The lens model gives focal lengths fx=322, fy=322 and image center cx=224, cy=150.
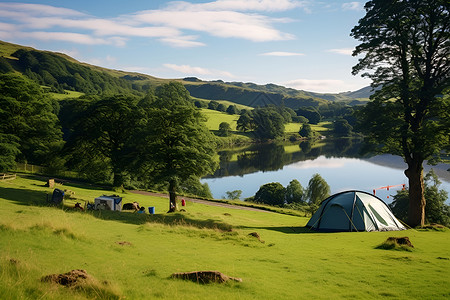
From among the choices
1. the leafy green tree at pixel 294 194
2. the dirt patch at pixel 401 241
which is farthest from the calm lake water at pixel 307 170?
the dirt patch at pixel 401 241

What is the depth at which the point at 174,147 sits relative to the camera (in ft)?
98.7

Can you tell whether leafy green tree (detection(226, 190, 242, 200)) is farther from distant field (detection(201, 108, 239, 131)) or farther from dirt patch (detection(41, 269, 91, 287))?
distant field (detection(201, 108, 239, 131))

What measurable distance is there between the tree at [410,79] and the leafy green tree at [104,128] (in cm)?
2600

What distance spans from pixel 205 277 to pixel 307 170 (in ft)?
285

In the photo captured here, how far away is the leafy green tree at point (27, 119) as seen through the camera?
48.2 m

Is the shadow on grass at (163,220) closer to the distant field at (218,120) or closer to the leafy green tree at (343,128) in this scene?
the distant field at (218,120)

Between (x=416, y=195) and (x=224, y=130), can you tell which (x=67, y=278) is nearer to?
(x=416, y=195)

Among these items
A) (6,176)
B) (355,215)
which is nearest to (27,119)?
(6,176)

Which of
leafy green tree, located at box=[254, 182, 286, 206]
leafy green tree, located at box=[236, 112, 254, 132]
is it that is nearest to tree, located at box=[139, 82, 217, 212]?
leafy green tree, located at box=[254, 182, 286, 206]

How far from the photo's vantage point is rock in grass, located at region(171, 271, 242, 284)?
10.2m

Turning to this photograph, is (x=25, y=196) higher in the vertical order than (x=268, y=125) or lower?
lower

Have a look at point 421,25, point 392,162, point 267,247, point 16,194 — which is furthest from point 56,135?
point 392,162

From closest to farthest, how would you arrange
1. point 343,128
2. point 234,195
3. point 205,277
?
point 205,277 → point 234,195 → point 343,128

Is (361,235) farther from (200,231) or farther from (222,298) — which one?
(222,298)
